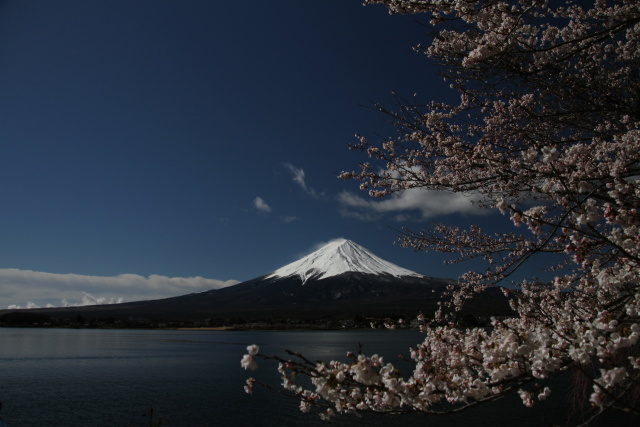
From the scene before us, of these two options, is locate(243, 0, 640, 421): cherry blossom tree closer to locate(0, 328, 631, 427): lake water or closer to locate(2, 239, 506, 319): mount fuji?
locate(0, 328, 631, 427): lake water

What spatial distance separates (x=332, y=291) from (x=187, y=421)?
573 ft

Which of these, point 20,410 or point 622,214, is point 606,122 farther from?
point 20,410

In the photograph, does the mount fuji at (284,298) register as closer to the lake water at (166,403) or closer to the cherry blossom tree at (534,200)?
the lake water at (166,403)

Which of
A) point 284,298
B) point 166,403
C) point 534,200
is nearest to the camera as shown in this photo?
point 534,200

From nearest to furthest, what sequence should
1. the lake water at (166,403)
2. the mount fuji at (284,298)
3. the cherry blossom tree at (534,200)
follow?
the cherry blossom tree at (534,200) < the lake water at (166,403) < the mount fuji at (284,298)

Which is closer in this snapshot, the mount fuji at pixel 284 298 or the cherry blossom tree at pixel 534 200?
the cherry blossom tree at pixel 534 200

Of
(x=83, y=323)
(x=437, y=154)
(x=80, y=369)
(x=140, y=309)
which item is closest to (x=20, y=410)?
(x=80, y=369)

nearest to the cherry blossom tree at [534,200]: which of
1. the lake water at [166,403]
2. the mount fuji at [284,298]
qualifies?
the lake water at [166,403]

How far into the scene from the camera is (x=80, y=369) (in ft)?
97.1

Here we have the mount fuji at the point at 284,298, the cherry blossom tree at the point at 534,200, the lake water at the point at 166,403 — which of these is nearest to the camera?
the cherry blossom tree at the point at 534,200

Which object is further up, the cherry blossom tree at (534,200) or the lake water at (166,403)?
the cherry blossom tree at (534,200)

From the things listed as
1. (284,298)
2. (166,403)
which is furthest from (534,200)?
(284,298)

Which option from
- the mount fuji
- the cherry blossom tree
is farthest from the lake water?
the mount fuji

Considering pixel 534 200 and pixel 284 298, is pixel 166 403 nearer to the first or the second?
pixel 534 200
